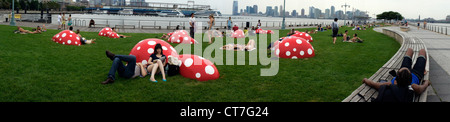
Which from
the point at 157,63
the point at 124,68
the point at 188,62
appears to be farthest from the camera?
the point at 188,62

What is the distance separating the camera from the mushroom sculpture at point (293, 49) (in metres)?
11.5

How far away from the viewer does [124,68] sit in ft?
23.7

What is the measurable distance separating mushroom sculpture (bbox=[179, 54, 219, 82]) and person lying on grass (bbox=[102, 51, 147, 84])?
3.40 ft

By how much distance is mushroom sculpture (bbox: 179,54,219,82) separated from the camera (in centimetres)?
752

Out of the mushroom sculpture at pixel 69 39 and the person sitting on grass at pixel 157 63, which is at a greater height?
the mushroom sculpture at pixel 69 39

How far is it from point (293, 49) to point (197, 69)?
Answer: 522 cm

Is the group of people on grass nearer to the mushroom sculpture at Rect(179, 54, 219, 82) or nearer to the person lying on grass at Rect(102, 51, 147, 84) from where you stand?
the person lying on grass at Rect(102, 51, 147, 84)

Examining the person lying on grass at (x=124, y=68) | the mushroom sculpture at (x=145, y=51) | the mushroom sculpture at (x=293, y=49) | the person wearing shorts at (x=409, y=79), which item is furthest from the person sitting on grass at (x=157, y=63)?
the mushroom sculpture at (x=293, y=49)

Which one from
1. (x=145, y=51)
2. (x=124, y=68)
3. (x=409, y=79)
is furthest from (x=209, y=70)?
(x=409, y=79)

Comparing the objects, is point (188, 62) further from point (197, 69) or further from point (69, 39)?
point (69, 39)

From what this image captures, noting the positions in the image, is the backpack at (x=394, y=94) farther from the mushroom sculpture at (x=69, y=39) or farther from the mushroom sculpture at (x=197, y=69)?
the mushroom sculpture at (x=69, y=39)

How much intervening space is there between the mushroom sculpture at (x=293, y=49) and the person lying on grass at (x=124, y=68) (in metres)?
5.89
